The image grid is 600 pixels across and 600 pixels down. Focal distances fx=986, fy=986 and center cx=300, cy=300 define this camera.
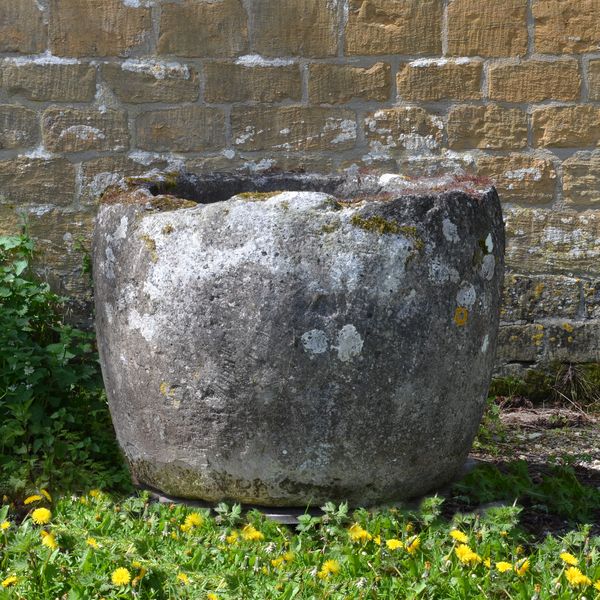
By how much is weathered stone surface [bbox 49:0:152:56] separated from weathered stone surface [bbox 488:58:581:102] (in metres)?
1.66

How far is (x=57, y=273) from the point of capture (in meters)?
4.66

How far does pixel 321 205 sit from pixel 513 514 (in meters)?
1.04

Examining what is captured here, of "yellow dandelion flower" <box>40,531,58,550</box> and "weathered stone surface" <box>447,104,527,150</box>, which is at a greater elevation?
"weathered stone surface" <box>447,104,527,150</box>

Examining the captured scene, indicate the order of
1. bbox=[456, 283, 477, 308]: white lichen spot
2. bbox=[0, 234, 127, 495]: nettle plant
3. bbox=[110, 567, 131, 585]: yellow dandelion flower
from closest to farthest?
bbox=[110, 567, 131, 585]: yellow dandelion flower, bbox=[456, 283, 477, 308]: white lichen spot, bbox=[0, 234, 127, 495]: nettle plant

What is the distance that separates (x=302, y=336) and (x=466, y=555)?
0.73m

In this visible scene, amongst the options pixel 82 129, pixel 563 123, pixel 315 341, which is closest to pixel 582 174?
pixel 563 123

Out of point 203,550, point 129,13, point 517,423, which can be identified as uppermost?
point 129,13

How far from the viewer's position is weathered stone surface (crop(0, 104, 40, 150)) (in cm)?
461

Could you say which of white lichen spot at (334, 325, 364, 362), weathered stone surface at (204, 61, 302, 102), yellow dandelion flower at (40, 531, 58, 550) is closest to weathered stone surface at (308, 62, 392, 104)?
weathered stone surface at (204, 61, 302, 102)

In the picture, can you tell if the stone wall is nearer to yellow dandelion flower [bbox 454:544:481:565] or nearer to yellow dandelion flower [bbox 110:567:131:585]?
yellow dandelion flower [bbox 454:544:481:565]

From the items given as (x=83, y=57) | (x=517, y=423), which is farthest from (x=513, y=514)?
(x=83, y=57)

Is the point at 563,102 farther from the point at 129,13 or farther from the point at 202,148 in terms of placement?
the point at 129,13

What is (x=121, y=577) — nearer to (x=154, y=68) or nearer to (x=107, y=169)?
(x=107, y=169)

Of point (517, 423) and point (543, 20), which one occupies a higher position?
point (543, 20)
